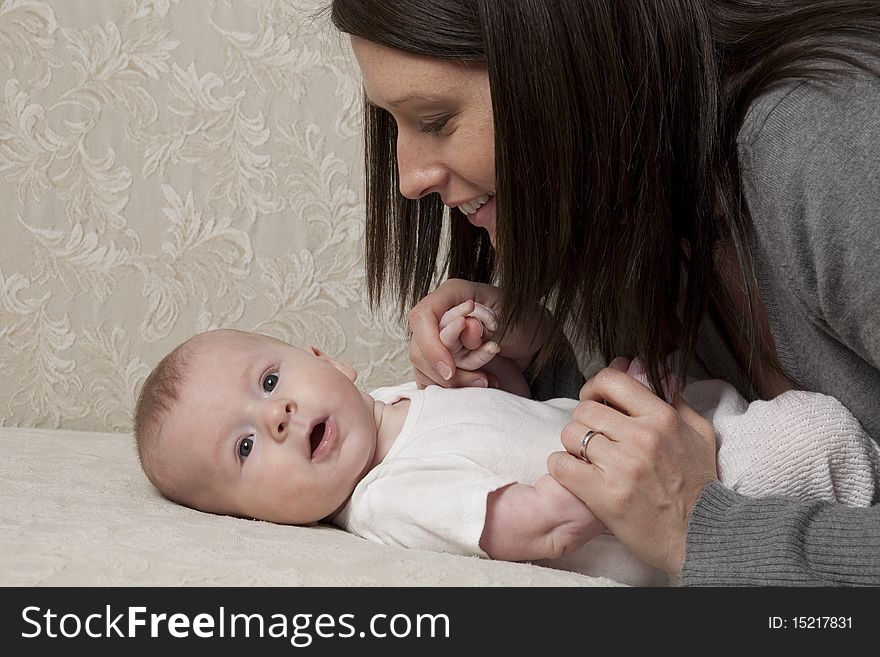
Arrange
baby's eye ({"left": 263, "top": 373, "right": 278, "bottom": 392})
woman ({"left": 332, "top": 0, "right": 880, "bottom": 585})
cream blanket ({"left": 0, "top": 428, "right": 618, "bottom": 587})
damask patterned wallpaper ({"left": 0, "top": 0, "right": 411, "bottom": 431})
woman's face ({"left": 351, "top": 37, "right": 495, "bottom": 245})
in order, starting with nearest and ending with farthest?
cream blanket ({"left": 0, "top": 428, "right": 618, "bottom": 587}) < woman ({"left": 332, "top": 0, "right": 880, "bottom": 585}) < woman's face ({"left": 351, "top": 37, "right": 495, "bottom": 245}) < baby's eye ({"left": 263, "top": 373, "right": 278, "bottom": 392}) < damask patterned wallpaper ({"left": 0, "top": 0, "right": 411, "bottom": 431})

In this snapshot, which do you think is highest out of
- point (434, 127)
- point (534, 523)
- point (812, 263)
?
point (434, 127)

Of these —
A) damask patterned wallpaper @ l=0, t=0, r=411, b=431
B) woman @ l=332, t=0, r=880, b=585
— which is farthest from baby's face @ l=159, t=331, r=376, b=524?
damask patterned wallpaper @ l=0, t=0, r=411, b=431

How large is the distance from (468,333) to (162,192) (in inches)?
36.9

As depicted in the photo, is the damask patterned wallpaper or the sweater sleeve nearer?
the sweater sleeve

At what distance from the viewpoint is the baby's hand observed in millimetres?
1378

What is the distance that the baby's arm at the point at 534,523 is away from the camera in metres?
1.09

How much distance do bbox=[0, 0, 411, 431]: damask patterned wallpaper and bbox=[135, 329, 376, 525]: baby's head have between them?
794mm

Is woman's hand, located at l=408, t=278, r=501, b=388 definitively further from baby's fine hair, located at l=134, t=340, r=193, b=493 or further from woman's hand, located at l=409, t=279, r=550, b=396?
baby's fine hair, located at l=134, t=340, r=193, b=493

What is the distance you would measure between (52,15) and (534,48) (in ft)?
4.23

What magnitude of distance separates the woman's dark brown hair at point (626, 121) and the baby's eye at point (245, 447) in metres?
0.37

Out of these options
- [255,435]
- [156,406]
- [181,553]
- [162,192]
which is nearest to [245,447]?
[255,435]

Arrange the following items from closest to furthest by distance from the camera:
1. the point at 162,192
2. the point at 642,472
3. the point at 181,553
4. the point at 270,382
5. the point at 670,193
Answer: the point at 181,553 → the point at 642,472 → the point at 670,193 → the point at 270,382 → the point at 162,192

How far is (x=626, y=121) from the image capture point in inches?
45.6

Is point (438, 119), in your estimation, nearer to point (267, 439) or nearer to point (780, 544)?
point (267, 439)
